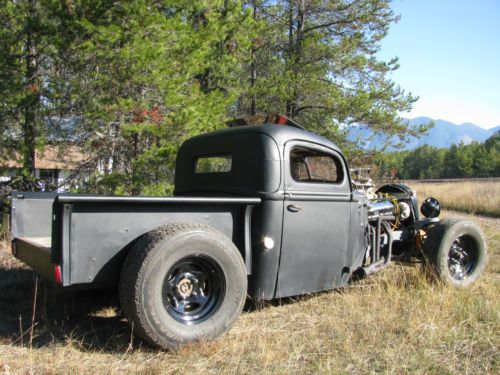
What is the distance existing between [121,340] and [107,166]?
5091 mm

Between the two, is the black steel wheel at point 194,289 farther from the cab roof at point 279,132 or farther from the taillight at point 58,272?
the cab roof at point 279,132

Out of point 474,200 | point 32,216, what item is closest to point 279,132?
point 32,216

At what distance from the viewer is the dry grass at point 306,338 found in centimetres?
336

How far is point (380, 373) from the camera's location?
10.8 ft

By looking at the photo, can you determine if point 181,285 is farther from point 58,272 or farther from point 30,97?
point 30,97

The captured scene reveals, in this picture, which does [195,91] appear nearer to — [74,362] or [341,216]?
[341,216]

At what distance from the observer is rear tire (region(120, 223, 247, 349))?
342 cm

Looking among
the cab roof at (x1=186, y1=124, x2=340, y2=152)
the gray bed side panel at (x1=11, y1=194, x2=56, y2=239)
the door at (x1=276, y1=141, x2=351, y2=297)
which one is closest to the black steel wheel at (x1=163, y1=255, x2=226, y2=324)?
the door at (x1=276, y1=141, x2=351, y2=297)

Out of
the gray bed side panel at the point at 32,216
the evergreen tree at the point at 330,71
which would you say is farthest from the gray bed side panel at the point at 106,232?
the evergreen tree at the point at 330,71

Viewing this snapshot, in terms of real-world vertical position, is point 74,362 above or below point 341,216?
below

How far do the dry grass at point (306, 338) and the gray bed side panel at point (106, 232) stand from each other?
580mm

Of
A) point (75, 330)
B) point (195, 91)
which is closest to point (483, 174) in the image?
point (195, 91)

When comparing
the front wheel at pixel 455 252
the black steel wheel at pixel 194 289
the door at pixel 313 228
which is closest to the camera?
the black steel wheel at pixel 194 289

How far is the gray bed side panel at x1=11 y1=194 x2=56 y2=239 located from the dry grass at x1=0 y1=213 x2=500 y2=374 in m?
0.75
